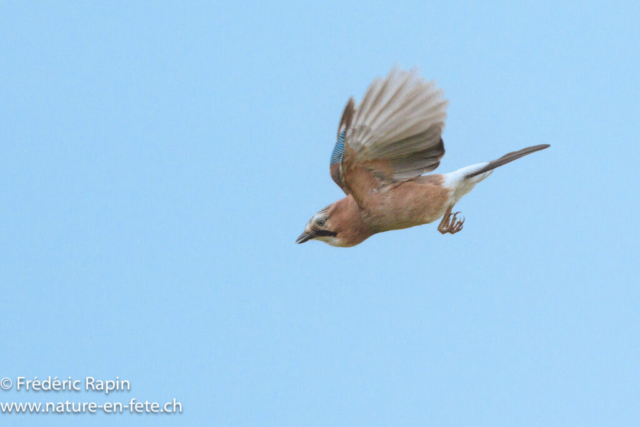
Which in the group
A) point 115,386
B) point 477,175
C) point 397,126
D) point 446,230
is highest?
point 397,126

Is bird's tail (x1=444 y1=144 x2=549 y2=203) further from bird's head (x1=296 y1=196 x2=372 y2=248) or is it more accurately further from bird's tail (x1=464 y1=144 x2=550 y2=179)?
bird's head (x1=296 y1=196 x2=372 y2=248)

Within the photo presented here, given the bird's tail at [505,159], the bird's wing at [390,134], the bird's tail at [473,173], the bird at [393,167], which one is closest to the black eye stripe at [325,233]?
the bird at [393,167]

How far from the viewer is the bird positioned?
652 centimetres

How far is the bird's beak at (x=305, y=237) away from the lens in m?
7.25

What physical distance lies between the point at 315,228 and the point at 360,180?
0.67 meters

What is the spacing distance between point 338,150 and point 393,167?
0.50 metres

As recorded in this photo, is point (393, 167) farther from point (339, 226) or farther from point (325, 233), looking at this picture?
point (325, 233)

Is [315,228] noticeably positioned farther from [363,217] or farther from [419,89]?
[419,89]

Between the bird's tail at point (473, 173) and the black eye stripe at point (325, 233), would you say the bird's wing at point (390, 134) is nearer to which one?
the bird's tail at point (473, 173)

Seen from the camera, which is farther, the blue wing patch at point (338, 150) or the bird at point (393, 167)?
the blue wing patch at point (338, 150)

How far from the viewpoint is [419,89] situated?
657 cm

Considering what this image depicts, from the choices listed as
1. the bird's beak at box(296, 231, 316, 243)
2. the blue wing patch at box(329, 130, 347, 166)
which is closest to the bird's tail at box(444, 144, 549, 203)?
the blue wing patch at box(329, 130, 347, 166)

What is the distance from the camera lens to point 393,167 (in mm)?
6867

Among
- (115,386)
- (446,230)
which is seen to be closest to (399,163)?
(446,230)
